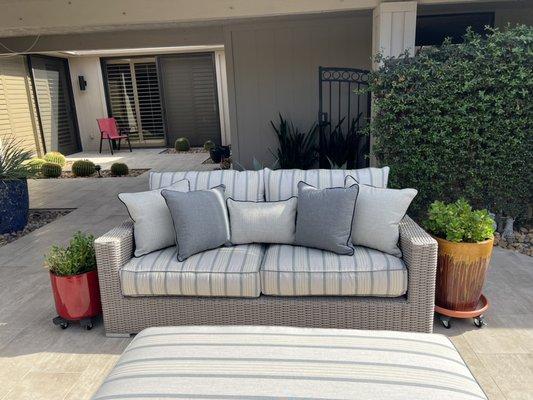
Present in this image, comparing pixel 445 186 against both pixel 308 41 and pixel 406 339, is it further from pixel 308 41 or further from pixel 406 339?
pixel 308 41

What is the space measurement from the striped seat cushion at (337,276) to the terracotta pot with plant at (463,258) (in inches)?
13.2

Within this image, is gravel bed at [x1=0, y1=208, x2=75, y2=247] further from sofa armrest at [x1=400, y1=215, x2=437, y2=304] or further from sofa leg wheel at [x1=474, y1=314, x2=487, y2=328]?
sofa leg wheel at [x1=474, y1=314, x2=487, y2=328]

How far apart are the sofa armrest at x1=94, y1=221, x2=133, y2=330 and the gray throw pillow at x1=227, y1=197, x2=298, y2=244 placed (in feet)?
2.14

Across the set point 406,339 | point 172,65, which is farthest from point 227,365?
point 172,65

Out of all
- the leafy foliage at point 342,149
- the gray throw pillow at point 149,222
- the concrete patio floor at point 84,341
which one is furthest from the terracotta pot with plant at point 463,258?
the leafy foliage at point 342,149

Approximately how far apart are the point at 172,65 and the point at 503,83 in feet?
29.6

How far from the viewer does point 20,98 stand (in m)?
8.88

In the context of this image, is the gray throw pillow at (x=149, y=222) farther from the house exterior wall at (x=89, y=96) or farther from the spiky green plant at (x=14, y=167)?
the house exterior wall at (x=89, y=96)

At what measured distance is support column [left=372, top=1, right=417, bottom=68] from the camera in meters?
3.59

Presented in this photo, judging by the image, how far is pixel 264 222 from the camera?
2.47 metres

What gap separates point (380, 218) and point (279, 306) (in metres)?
0.76

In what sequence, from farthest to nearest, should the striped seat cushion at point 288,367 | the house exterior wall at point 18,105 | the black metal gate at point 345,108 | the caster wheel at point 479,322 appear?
1. the house exterior wall at point 18,105
2. the black metal gate at point 345,108
3. the caster wheel at point 479,322
4. the striped seat cushion at point 288,367

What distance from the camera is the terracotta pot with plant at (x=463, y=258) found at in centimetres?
225

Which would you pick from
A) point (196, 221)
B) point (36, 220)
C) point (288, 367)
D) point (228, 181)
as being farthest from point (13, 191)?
point (288, 367)
